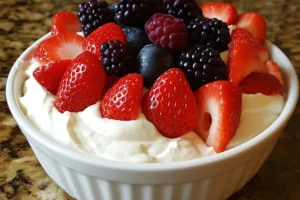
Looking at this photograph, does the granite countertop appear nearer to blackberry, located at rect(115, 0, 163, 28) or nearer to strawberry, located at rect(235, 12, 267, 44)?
strawberry, located at rect(235, 12, 267, 44)

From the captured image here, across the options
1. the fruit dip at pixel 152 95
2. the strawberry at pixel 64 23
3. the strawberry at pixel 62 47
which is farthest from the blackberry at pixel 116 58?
the strawberry at pixel 64 23

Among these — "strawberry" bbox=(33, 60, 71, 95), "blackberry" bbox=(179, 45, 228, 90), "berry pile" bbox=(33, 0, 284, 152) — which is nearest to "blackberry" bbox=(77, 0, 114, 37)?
"berry pile" bbox=(33, 0, 284, 152)

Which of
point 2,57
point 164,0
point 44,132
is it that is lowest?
point 2,57

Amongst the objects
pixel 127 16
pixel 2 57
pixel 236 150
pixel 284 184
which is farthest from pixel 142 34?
pixel 2 57

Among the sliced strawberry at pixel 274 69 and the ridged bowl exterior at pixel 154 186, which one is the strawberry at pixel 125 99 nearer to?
the ridged bowl exterior at pixel 154 186

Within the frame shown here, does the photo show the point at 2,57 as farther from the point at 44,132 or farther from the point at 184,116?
the point at 184,116

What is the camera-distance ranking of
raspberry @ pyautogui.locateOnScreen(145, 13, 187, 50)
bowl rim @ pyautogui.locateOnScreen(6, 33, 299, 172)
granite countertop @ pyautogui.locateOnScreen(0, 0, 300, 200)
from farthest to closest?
granite countertop @ pyautogui.locateOnScreen(0, 0, 300, 200)
raspberry @ pyautogui.locateOnScreen(145, 13, 187, 50)
bowl rim @ pyautogui.locateOnScreen(6, 33, 299, 172)

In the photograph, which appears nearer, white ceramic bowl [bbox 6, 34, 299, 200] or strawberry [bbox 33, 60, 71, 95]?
white ceramic bowl [bbox 6, 34, 299, 200]
